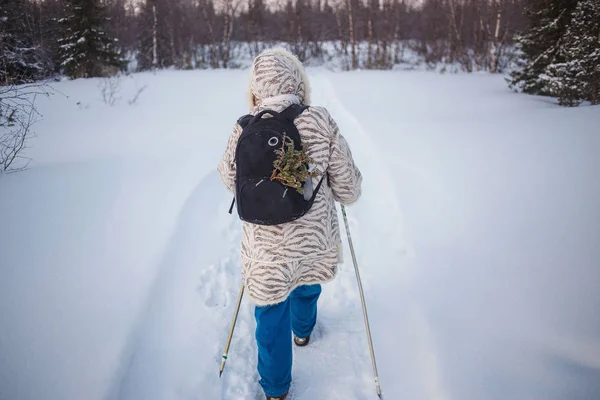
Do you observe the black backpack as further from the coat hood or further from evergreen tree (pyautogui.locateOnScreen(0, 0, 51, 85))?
evergreen tree (pyautogui.locateOnScreen(0, 0, 51, 85))

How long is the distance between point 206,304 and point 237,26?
90.6 ft

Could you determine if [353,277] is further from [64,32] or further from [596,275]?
[64,32]

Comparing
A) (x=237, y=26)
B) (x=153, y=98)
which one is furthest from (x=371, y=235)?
(x=237, y=26)

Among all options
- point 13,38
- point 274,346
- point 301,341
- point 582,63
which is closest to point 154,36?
point 13,38

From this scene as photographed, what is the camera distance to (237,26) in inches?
999

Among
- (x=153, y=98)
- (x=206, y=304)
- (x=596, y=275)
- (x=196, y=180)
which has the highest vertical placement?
(x=153, y=98)

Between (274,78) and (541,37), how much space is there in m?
9.49

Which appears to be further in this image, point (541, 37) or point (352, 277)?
point (541, 37)

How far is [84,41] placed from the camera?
532 inches

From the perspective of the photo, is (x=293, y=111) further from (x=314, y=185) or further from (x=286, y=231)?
(x=286, y=231)

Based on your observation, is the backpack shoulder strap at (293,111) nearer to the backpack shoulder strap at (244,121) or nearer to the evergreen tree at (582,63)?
the backpack shoulder strap at (244,121)

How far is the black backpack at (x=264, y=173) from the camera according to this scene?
52.6 inches

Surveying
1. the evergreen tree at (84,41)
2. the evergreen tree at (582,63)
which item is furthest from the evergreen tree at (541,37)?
the evergreen tree at (84,41)

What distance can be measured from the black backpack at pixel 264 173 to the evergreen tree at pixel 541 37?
821 centimetres
